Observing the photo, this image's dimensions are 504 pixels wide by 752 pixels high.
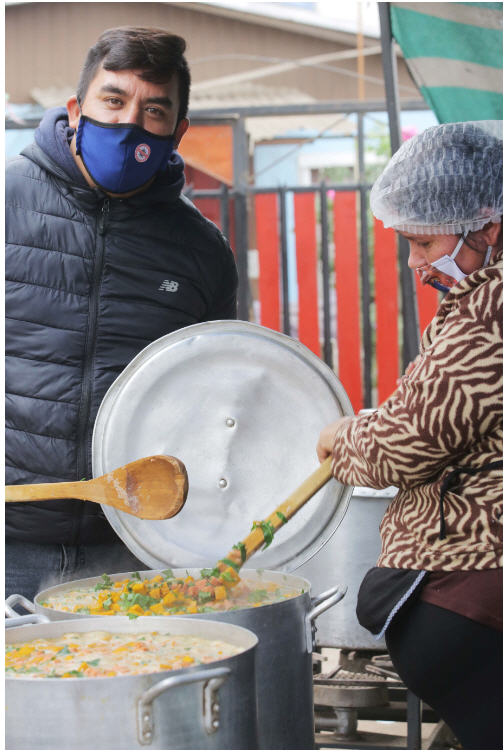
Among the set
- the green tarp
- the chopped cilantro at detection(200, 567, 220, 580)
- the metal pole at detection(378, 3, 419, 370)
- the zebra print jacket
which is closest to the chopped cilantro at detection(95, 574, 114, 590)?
the chopped cilantro at detection(200, 567, 220, 580)

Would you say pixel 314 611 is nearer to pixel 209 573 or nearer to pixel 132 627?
pixel 209 573

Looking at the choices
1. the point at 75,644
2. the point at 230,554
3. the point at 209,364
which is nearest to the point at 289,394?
the point at 209,364

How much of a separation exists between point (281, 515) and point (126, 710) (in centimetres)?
68

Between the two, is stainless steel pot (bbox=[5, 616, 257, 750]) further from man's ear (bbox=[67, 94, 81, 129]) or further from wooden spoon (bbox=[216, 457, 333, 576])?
man's ear (bbox=[67, 94, 81, 129])

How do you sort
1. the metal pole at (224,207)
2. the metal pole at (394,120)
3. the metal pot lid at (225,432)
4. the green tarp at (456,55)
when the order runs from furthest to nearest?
the metal pole at (224,207) → the metal pole at (394,120) → the green tarp at (456,55) → the metal pot lid at (225,432)

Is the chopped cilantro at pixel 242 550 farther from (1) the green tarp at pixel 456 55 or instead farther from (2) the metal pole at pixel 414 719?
(1) the green tarp at pixel 456 55

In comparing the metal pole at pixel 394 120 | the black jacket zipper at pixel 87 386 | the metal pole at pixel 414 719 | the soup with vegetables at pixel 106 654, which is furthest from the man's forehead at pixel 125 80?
the metal pole at pixel 414 719

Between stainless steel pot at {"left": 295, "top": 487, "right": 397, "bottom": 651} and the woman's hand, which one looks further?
stainless steel pot at {"left": 295, "top": 487, "right": 397, "bottom": 651}

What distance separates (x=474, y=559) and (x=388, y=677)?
68.0 inches

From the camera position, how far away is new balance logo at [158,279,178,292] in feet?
8.47

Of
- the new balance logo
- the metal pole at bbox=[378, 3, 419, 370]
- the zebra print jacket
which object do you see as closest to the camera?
Answer: the zebra print jacket

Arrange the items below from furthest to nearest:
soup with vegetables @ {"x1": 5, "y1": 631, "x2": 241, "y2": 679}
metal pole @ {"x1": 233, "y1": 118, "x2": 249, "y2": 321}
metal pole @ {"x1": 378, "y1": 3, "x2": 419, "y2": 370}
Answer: metal pole @ {"x1": 233, "y1": 118, "x2": 249, "y2": 321} → metal pole @ {"x1": 378, "y1": 3, "x2": 419, "y2": 370} → soup with vegetables @ {"x1": 5, "y1": 631, "x2": 241, "y2": 679}

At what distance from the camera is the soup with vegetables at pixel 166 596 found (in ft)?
6.51

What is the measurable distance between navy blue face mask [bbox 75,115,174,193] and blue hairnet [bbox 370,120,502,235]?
0.79 metres
